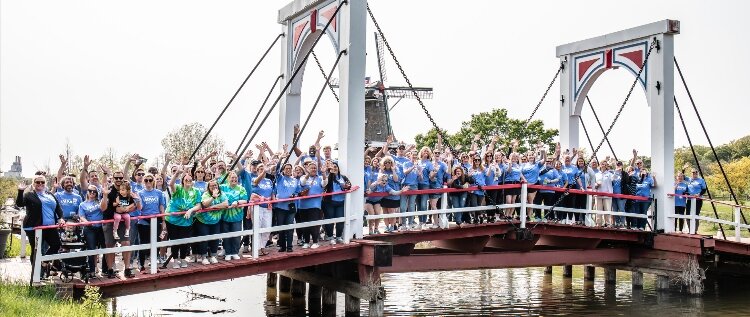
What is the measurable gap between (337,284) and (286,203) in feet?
9.27

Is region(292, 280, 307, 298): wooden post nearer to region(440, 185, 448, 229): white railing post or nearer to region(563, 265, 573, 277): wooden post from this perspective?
region(440, 185, 448, 229): white railing post

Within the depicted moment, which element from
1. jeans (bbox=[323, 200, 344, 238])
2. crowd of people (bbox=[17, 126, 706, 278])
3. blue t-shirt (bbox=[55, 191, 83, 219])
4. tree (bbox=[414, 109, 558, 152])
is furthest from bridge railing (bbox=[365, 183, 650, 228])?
tree (bbox=[414, 109, 558, 152])

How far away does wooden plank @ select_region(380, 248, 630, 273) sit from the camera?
53.7 ft

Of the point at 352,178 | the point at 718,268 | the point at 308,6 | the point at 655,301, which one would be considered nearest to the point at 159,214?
the point at 352,178

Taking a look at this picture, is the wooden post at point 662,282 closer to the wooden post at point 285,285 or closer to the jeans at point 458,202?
the jeans at point 458,202

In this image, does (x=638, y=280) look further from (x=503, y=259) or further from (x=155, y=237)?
(x=155, y=237)

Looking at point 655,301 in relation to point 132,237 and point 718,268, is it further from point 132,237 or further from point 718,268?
point 132,237

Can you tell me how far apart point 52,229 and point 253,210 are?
121 inches

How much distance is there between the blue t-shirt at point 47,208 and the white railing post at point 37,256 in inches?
28.5

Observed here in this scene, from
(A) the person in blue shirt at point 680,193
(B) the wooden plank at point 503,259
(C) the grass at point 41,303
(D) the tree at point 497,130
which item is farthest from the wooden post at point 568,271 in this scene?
(D) the tree at point 497,130

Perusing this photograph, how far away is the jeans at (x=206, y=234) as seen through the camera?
12.8m

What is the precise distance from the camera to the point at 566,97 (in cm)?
2247

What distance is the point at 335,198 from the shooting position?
14609mm

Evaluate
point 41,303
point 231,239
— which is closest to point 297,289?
point 231,239
